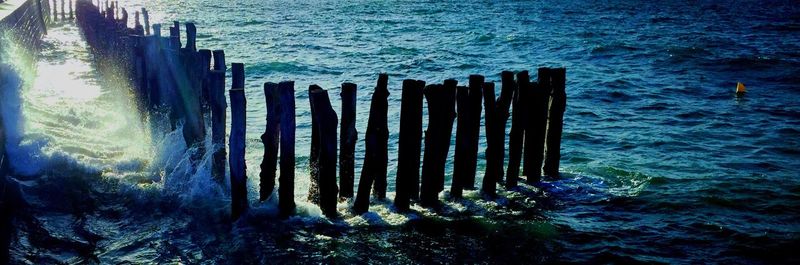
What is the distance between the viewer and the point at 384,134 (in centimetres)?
905

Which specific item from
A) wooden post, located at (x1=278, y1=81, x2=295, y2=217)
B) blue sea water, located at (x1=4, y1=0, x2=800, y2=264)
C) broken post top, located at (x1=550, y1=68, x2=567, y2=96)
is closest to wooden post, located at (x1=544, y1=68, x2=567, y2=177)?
broken post top, located at (x1=550, y1=68, x2=567, y2=96)

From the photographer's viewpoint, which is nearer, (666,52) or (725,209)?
(725,209)

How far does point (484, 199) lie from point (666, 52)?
1962cm

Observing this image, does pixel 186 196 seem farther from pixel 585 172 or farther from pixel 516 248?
pixel 585 172

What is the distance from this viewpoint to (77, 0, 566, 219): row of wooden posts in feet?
28.8

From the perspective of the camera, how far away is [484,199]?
10062mm

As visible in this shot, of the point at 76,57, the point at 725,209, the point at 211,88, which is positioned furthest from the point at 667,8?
the point at 211,88

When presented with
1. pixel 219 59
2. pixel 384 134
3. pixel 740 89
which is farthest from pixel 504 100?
pixel 740 89

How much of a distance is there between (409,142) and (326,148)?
3.62 ft

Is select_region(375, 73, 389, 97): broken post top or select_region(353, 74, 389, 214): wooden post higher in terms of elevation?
select_region(375, 73, 389, 97): broken post top

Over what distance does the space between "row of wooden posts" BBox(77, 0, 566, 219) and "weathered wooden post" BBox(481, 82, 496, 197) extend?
1 cm

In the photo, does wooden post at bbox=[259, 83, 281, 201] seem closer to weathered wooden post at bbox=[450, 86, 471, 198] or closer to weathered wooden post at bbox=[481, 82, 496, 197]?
weathered wooden post at bbox=[450, 86, 471, 198]

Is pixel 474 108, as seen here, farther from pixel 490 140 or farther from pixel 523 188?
pixel 523 188

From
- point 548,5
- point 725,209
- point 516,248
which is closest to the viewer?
point 516,248
